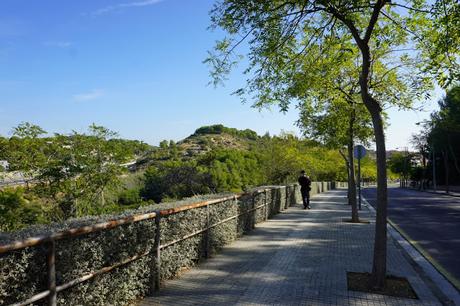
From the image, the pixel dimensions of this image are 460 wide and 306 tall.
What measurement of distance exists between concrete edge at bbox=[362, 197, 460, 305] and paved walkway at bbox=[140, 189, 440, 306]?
0.77 ft

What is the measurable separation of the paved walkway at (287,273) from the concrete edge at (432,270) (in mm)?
234

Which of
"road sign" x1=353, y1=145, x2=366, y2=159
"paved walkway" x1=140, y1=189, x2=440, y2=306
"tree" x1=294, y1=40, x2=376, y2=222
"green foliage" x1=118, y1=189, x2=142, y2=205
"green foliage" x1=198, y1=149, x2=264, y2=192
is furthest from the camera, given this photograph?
"green foliage" x1=198, y1=149, x2=264, y2=192

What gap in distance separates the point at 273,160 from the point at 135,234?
2418cm

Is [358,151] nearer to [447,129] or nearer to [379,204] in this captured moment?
[379,204]

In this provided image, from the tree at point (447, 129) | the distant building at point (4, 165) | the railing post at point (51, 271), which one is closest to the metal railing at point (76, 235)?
the railing post at point (51, 271)

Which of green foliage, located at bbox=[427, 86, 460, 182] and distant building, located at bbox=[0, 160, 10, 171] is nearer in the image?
distant building, located at bbox=[0, 160, 10, 171]

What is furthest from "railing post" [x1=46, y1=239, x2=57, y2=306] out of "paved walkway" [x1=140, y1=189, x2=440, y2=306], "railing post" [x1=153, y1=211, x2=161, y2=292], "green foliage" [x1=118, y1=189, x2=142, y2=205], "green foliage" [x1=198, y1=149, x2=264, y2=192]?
"green foliage" [x1=198, y1=149, x2=264, y2=192]

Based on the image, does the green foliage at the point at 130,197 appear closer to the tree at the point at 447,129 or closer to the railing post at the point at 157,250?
the railing post at the point at 157,250

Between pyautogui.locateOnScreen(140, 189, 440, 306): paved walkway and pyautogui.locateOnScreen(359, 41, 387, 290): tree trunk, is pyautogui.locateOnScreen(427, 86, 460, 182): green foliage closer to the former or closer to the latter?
pyautogui.locateOnScreen(140, 189, 440, 306): paved walkway

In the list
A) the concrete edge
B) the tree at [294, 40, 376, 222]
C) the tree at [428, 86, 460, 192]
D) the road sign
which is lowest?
the concrete edge

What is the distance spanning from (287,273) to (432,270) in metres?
2.88

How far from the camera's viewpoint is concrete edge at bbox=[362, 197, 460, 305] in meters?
6.57

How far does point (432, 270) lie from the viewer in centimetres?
821

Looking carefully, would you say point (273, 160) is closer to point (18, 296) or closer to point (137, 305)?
point (137, 305)
